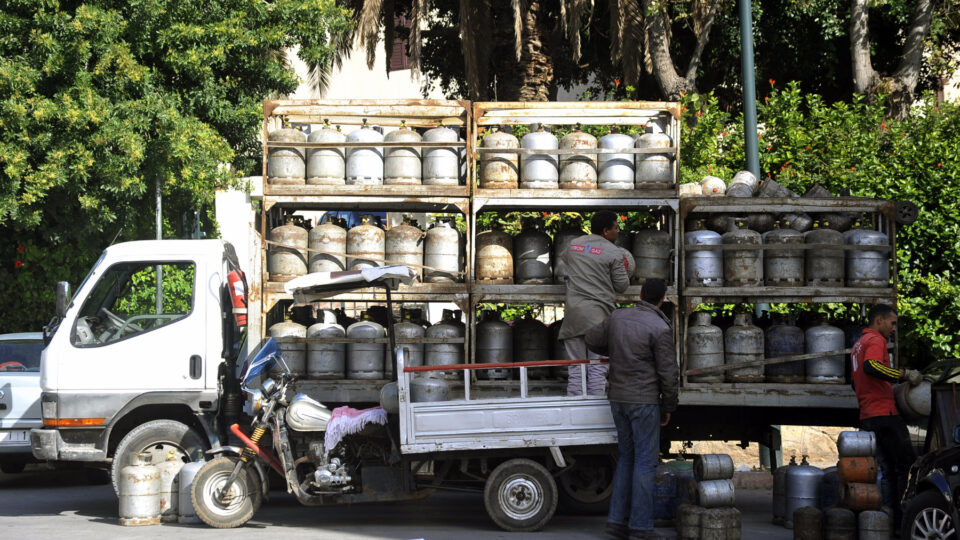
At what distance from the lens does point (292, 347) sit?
31.4 feet

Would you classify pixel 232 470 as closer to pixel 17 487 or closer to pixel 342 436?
pixel 342 436

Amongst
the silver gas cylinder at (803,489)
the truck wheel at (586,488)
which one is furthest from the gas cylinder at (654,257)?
the silver gas cylinder at (803,489)

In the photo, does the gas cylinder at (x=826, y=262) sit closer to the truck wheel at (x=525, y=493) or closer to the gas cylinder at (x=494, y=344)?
the gas cylinder at (x=494, y=344)

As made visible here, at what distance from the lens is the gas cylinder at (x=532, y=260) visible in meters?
9.84

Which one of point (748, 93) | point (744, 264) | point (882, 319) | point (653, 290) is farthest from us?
point (748, 93)

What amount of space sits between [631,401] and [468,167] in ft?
9.71

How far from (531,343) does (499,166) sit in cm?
168

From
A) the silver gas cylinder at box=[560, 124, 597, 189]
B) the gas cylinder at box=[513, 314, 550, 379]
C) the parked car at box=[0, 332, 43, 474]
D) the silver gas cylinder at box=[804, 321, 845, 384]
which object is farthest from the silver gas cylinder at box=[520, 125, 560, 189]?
the parked car at box=[0, 332, 43, 474]

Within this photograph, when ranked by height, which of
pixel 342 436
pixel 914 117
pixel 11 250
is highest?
pixel 914 117

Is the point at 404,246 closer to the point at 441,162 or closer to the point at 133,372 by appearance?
the point at 441,162

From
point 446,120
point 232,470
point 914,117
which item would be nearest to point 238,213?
point 446,120

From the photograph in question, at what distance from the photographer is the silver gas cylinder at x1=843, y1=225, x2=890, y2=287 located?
943 cm

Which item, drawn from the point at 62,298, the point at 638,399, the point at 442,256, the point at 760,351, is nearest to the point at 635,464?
the point at 638,399

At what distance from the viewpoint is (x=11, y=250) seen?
16.4 meters
